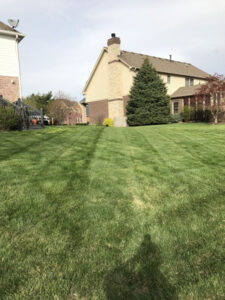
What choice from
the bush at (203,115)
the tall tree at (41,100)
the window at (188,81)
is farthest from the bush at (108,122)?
the tall tree at (41,100)

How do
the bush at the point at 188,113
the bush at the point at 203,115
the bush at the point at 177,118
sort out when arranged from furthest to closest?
the bush at the point at 177,118 < the bush at the point at 188,113 < the bush at the point at 203,115

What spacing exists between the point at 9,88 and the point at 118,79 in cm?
1520

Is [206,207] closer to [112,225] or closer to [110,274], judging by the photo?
[112,225]

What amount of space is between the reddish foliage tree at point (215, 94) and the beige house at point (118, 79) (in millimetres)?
6357

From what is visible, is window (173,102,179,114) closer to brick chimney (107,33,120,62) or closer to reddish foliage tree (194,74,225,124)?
reddish foliage tree (194,74,225,124)

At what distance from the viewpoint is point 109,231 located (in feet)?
9.00

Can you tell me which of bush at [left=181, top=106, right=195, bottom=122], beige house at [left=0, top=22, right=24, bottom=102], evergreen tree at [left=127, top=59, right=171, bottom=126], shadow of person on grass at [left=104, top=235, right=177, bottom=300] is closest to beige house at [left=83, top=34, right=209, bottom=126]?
evergreen tree at [left=127, top=59, right=171, bottom=126]

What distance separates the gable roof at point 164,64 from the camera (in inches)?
1093

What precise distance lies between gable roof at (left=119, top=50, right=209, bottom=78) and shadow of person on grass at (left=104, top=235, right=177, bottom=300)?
87.0 feet

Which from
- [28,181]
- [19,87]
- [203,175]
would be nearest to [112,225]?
[28,181]

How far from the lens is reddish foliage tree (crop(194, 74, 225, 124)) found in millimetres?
19703

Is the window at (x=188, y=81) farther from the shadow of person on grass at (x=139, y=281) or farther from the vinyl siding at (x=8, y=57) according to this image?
the shadow of person on grass at (x=139, y=281)

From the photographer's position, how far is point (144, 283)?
1.98 metres

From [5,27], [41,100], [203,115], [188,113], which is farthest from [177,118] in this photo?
[41,100]
